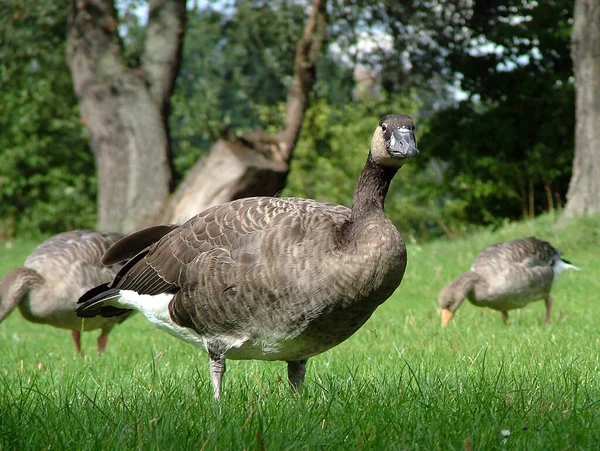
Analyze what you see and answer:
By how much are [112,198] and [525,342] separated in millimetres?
13135

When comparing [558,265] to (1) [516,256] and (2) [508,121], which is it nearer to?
(1) [516,256]

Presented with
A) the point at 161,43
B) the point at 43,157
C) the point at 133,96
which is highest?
the point at 161,43

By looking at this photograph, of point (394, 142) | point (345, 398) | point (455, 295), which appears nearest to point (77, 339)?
point (455, 295)

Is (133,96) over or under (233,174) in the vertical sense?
over

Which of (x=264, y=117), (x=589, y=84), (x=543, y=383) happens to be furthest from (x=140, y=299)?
(x=264, y=117)

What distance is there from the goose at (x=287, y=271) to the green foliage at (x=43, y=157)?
29145 mm

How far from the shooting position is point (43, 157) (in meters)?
35.9

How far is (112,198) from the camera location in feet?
60.3

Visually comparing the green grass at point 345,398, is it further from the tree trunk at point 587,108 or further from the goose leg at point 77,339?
the tree trunk at point 587,108

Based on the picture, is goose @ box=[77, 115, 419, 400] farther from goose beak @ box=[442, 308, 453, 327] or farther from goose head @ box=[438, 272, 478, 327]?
goose head @ box=[438, 272, 478, 327]

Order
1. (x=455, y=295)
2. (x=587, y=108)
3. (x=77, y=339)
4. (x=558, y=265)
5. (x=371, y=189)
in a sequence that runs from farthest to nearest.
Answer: (x=587, y=108) < (x=558, y=265) < (x=455, y=295) < (x=77, y=339) < (x=371, y=189)

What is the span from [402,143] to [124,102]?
14390mm

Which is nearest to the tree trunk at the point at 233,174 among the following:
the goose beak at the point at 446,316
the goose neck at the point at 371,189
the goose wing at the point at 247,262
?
the goose beak at the point at 446,316

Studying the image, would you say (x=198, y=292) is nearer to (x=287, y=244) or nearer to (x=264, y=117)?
(x=287, y=244)
